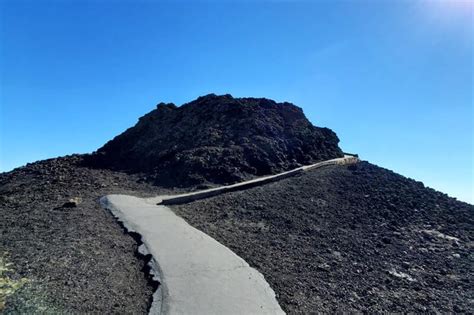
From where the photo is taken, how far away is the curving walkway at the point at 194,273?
450 cm

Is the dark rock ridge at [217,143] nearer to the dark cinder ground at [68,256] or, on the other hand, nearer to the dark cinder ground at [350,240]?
the dark cinder ground at [350,240]

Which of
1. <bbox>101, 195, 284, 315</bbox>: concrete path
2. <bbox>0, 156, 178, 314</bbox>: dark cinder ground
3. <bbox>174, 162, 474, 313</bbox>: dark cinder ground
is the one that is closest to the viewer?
<bbox>0, 156, 178, 314</bbox>: dark cinder ground

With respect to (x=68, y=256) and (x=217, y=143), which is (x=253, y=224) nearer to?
(x=68, y=256)

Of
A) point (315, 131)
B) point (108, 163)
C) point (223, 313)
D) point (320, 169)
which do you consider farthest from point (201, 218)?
point (315, 131)

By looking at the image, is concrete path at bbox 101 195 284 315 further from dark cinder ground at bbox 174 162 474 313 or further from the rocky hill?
dark cinder ground at bbox 174 162 474 313

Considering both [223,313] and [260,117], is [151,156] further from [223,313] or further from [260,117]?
[223,313]

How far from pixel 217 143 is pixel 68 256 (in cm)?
1035

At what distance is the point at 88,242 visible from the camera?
20.8ft

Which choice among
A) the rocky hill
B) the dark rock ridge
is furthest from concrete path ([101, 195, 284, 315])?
the dark rock ridge

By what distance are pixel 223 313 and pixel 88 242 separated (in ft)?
10.5

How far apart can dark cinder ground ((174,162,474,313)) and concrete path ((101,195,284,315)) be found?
1.09 feet

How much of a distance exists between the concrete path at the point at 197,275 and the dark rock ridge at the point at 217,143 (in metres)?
5.25

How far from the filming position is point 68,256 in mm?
5551

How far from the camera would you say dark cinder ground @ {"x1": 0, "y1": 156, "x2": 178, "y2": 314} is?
4.19 meters
